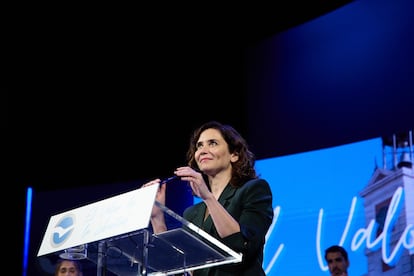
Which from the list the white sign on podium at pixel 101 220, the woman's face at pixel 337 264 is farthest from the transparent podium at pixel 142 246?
the woman's face at pixel 337 264

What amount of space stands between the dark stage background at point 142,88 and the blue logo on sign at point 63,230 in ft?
10.7

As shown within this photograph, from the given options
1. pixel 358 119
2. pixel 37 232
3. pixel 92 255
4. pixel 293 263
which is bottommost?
pixel 92 255

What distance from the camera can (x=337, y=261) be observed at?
4.36m

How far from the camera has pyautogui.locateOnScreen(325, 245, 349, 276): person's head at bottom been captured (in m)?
4.34

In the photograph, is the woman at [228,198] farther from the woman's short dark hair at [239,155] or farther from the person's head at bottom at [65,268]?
the person's head at bottom at [65,268]

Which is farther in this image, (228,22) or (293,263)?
(228,22)

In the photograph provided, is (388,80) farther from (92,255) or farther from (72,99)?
(92,255)

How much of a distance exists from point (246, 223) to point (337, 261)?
7.33 feet

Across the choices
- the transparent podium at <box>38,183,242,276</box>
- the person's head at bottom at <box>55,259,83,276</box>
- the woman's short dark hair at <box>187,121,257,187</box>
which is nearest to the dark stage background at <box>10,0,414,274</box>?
the person's head at bottom at <box>55,259,83,276</box>

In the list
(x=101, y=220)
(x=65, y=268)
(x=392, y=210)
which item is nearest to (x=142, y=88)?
(x=65, y=268)

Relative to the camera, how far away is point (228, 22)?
5715mm

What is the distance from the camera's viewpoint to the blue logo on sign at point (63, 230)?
215 centimetres

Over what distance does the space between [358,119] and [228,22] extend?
1.53 meters

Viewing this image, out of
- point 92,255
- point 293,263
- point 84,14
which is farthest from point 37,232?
point 92,255
